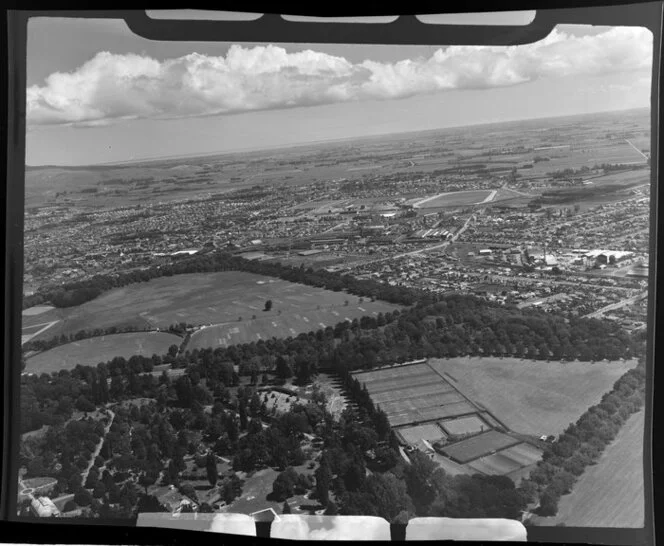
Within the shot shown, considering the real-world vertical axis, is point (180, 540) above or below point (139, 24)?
below

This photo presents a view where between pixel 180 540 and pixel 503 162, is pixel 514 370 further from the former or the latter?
pixel 180 540

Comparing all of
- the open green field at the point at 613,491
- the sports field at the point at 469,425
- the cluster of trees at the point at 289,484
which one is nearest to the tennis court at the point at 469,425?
the sports field at the point at 469,425

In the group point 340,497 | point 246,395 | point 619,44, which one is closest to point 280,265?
point 246,395

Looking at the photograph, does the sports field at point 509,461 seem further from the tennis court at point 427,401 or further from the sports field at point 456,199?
the sports field at point 456,199

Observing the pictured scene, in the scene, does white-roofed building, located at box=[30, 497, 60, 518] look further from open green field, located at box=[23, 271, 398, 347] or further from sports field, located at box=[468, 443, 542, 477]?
sports field, located at box=[468, 443, 542, 477]

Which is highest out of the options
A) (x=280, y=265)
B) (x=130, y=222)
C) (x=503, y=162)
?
(x=503, y=162)

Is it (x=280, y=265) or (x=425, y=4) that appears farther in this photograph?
(x=280, y=265)

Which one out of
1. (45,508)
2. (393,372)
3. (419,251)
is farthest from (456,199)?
(45,508)
